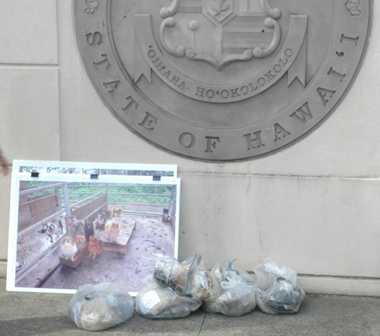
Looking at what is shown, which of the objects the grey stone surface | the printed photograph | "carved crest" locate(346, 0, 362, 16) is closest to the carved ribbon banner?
"carved crest" locate(346, 0, 362, 16)

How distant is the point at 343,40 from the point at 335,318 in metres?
1.99

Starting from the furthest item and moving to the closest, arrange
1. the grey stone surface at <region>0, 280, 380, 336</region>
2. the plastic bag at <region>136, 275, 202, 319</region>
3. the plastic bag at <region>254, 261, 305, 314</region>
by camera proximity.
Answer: the plastic bag at <region>254, 261, 305, 314</region> < the plastic bag at <region>136, 275, 202, 319</region> < the grey stone surface at <region>0, 280, 380, 336</region>

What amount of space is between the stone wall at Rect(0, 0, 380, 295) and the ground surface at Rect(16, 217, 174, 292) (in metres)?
0.19

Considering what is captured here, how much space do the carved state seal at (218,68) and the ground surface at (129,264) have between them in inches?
25.8

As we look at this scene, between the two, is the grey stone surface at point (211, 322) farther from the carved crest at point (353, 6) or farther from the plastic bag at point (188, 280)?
the carved crest at point (353, 6)

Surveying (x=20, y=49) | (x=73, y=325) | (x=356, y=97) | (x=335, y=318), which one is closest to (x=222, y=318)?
(x=335, y=318)

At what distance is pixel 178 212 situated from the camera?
144 inches

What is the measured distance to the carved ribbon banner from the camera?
11.7ft

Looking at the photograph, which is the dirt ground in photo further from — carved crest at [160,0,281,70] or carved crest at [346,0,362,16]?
carved crest at [346,0,362,16]

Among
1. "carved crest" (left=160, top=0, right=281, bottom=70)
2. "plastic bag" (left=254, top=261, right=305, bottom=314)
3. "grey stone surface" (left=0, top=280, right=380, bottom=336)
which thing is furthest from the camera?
"carved crest" (left=160, top=0, right=281, bottom=70)

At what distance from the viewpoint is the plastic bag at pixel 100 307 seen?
9.80ft

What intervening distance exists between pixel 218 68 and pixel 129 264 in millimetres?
1638

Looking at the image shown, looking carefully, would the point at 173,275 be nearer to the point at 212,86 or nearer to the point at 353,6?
the point at 212,86

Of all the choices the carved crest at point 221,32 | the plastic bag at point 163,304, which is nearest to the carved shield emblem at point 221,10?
the carved crest at point 221,32
